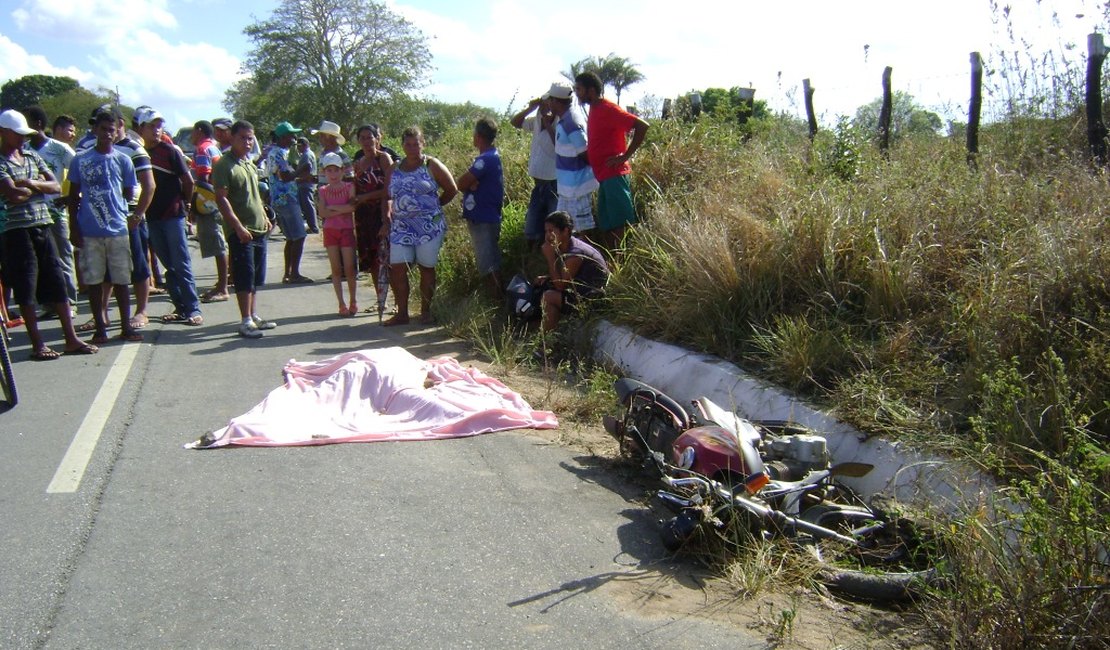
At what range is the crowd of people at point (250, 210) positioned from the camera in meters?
7.84

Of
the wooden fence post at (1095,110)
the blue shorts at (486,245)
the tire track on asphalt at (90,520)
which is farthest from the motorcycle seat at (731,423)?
the wooden fence post at (1095,110)

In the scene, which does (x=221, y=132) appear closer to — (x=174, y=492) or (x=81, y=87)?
Answer: (x=174, y=492)

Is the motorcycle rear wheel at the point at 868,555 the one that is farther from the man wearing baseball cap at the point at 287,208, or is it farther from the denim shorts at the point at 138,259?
the man wearing baseball cap at the point at 287,208

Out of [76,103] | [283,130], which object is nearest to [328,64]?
[76,103]

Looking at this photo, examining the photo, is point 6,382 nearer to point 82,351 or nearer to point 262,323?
point 82,351

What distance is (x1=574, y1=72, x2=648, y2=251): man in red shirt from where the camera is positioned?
848 cm

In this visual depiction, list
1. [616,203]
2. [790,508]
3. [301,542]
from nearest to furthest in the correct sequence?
[301,542] → [790,508] → [616,203]

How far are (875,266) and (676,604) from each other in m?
3.17

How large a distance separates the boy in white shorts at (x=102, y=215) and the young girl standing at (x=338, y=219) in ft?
6.52

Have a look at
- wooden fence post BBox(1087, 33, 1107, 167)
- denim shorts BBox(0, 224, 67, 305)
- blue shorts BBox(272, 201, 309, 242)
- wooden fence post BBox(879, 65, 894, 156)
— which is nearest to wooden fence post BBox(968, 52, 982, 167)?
wooden fence post BBox(879, 65, 894, 156)

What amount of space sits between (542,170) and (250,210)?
10.6ft

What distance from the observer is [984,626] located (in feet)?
10.3

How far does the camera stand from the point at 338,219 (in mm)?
9953

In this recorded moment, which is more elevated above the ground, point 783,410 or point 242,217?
point 242,217
